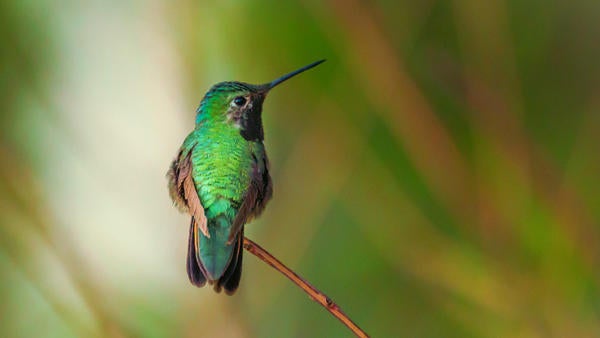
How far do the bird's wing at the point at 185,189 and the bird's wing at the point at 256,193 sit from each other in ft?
0.21

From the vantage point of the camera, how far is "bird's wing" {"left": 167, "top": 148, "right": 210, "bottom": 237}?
1344 millimetres

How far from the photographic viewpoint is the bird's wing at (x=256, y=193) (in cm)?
138

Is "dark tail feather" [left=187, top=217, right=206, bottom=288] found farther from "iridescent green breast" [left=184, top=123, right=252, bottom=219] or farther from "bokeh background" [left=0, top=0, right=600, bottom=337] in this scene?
"bokeh background" [left=0, top=0, right=600, bottom=337]

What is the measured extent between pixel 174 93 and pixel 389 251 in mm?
906

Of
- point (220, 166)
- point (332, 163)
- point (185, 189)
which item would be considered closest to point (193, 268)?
point (185, 189)

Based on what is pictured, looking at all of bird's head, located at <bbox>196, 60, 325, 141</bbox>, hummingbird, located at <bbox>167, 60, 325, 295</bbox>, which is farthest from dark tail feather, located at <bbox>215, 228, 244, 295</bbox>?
bird's head, located at <bbox>196, 60, 325, 141</bbox>

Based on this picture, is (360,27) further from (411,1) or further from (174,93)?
(174,93)

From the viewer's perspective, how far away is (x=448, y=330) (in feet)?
8.12

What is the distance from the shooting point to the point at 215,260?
1.31 meters

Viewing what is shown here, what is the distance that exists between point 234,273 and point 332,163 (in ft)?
3.96

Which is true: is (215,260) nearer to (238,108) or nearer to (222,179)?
(222,179)

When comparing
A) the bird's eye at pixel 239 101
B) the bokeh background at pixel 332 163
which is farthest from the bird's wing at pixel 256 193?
the bokeh background at pixel 332 163

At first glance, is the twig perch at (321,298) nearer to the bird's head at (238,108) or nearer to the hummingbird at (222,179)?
the hummingbird at (222,179)

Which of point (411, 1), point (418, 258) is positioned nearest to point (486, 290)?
point (418, 258)
